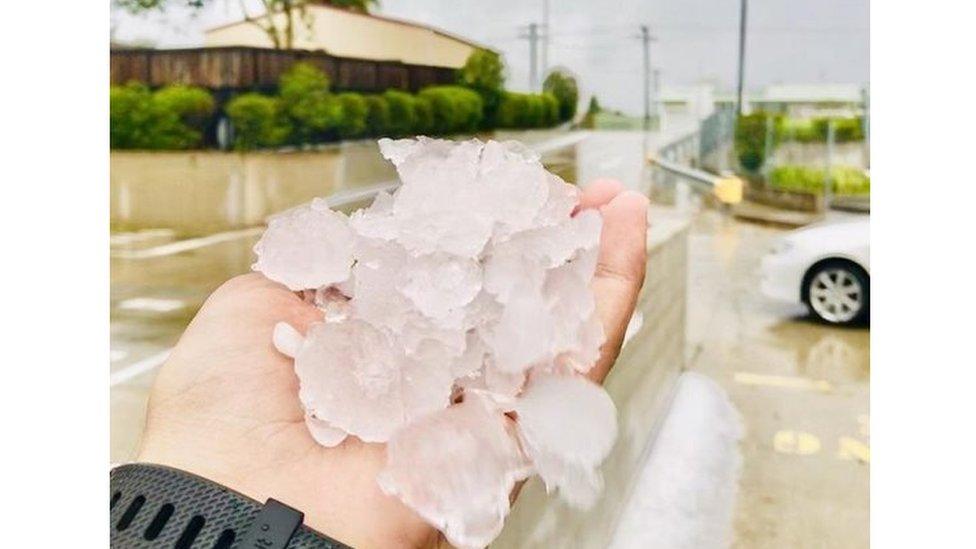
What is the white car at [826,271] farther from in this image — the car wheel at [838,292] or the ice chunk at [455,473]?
the ice chunk at [455,473]

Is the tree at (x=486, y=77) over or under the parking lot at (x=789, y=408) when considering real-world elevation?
over

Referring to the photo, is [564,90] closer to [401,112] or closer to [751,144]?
[401,112]

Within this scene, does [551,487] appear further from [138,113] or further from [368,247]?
[138,113]

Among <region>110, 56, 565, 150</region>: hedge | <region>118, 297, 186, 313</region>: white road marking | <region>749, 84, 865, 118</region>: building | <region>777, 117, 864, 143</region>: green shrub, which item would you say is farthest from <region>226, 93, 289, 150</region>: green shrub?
<region>777, 117, 864, 143</region>: green shrub

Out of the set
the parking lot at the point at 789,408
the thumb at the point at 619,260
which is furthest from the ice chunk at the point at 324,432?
the parking lot at the point at 789,408
